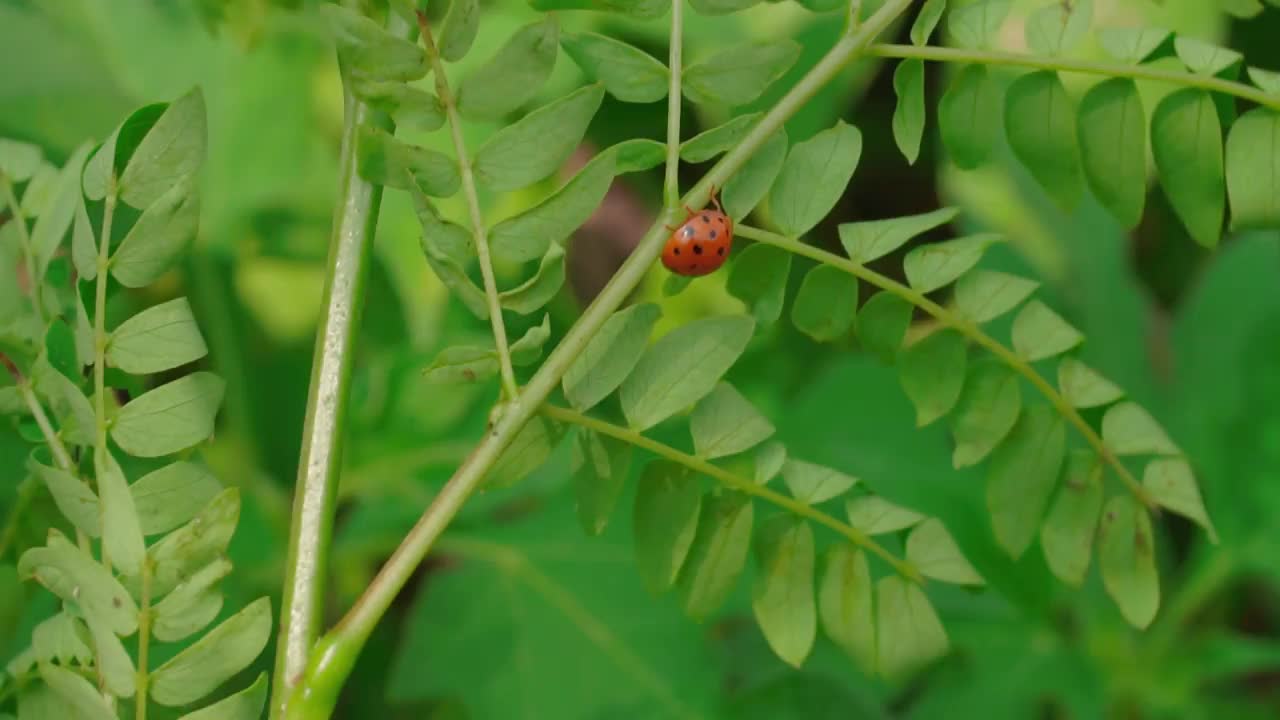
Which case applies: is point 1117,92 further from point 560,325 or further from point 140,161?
point 560,325

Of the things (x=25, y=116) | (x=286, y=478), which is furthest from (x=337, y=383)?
(x=286, y=478)

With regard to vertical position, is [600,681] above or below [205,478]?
below

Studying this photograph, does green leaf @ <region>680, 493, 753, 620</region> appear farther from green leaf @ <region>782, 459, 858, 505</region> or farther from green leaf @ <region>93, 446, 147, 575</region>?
green leaf @ <region>93, 446, 147, 575</region>

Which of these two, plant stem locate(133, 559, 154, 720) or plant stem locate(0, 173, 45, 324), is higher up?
plant stem locate(0, 173, 45, 324)

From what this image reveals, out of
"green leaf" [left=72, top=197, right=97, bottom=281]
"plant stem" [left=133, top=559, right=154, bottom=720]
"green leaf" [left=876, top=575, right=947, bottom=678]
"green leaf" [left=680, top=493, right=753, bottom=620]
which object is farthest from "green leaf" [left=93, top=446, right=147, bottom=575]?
"green leaf" [left=876, top=575, right=947, bottom=678]

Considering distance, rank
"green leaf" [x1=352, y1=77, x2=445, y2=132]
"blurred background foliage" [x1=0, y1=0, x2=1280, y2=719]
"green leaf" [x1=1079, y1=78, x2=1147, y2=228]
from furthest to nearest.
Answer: "blurred background foliage" [x1=0, y1=0, x2=1280, y2=719]
"green leaf" [x1=1079, y1=78, x2=1147, y2=228]
"green leaf" [x1=352, y1=77, x2=445, y2=132]

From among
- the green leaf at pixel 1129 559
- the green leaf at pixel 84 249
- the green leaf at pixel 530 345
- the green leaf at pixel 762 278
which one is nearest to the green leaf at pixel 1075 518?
the green leaf at pixel 1129 559

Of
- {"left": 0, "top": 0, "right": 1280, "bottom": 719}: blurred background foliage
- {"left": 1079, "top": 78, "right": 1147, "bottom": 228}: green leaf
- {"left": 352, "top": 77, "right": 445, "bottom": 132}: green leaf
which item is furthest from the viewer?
{"left": 0, "top": 0, "right": 1280, "bottom": 719}: blurred background foliage

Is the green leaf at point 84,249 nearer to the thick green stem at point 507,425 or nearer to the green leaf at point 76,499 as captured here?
the green leaf at point 76,499
